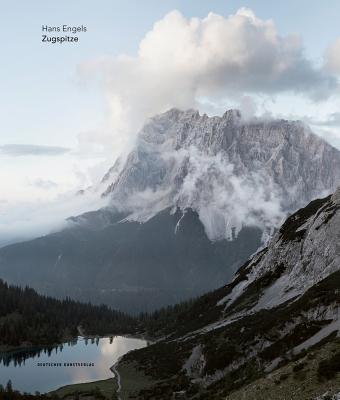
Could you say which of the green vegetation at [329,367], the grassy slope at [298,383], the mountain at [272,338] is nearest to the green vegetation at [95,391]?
the mountain at [272,338]

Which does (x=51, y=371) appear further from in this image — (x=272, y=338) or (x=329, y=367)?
(x=329, y=367)

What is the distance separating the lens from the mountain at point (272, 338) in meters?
47.5

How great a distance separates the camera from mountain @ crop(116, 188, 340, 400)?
47531mm

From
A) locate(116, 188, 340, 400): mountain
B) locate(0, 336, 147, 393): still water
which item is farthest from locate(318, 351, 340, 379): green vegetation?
locate(0, 336, 147, 393): still water

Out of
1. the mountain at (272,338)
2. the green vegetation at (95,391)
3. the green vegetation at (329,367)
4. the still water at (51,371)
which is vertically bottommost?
the still water at (51,371)

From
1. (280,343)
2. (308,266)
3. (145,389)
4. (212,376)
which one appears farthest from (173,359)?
(280,343)

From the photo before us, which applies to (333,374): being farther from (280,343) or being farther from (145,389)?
(145,389)

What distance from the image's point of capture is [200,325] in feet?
511

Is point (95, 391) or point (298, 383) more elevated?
point (298, 383)

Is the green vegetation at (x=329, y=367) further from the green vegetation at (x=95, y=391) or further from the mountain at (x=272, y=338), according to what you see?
the green vegetation at (x=95, y=391)

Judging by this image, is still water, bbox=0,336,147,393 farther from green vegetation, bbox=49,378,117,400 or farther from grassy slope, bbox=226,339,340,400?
grassy slope, bbox=226,339,340,400

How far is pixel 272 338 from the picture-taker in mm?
81312

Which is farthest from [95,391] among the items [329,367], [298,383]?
[329,367]

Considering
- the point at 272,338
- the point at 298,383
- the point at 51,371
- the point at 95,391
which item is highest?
the point at 298,383
